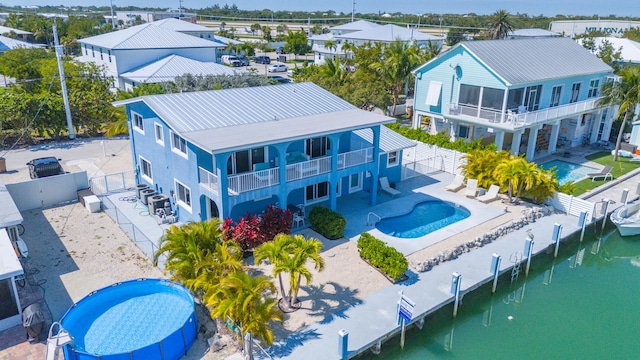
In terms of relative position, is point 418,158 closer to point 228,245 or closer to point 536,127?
point 536,127

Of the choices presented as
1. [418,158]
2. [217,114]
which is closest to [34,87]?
[217,114]

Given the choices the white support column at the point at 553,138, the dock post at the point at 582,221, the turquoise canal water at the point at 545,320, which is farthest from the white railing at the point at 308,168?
the white support column at the point at 553,138

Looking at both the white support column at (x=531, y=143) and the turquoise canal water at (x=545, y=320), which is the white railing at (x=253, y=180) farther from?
the white support column at (x=531, y=143)

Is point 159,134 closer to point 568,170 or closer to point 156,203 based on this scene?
point 156,203

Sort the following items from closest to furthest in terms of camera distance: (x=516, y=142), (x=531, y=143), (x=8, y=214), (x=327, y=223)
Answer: (x=8, y=214) → (x=327, y=223) → (x=516, y=142) → (x=531, y=143)

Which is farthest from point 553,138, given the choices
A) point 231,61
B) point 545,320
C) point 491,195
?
point 231,61

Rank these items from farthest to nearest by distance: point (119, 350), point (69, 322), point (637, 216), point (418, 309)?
point (637, 216) → point (418, 309) → point (69, 322) → point (119, 350)

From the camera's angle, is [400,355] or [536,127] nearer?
[400,355]
